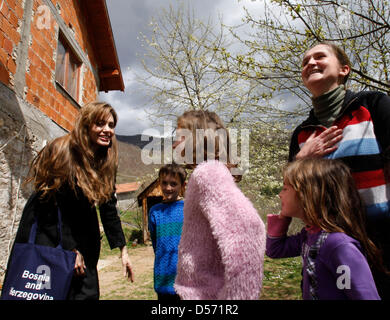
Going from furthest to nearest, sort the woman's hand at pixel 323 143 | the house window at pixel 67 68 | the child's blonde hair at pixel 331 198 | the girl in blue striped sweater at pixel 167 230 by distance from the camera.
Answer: the house window at pixel 67 68, the girl in blue striped sweater at pixel 167 230, the woman's hand at pixel 323 143, the child's blonde hair at pixel 331 198

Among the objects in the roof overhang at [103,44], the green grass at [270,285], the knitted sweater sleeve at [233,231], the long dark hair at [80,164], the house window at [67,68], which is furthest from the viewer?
the roof overhang at [103,44]

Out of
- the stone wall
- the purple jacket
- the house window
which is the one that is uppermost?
the house window

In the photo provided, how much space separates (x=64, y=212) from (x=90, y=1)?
21.2 feet

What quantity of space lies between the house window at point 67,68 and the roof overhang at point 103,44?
1.46 m

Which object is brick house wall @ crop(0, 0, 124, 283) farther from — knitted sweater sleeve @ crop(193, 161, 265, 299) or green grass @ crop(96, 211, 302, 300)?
green grass @ crop(96, 211, 302, 300)

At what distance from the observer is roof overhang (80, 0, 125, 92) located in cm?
634

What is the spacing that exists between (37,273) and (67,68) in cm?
477

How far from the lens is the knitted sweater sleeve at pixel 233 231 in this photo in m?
0.95

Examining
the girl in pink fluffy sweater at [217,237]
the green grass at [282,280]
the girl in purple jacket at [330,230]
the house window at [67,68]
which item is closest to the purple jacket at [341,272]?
the girl in purple jacket at [330,230]

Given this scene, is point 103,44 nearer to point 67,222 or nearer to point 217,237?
point 67,222

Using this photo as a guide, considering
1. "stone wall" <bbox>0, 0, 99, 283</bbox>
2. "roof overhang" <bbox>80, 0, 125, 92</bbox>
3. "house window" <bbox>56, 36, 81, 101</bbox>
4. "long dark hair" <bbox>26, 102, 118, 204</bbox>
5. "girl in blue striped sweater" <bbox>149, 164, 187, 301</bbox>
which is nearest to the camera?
"long dark hair" <bbox>26, 102, 118, 204</bbox>

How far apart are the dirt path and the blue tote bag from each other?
3.19 meters

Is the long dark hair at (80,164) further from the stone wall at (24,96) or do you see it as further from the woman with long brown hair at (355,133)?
the stone wall at (24,96)

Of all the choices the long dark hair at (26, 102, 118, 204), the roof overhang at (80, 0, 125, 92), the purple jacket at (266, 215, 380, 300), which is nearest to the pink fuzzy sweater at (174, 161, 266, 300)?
the purple jacket at (266, 215, 380, 300)
